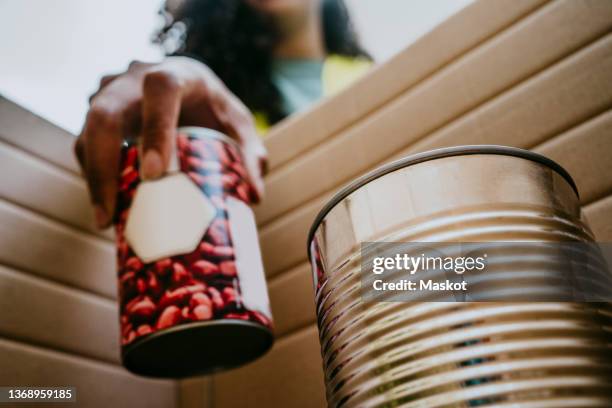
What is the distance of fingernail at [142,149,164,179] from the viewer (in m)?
0.73

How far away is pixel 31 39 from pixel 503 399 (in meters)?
1.14

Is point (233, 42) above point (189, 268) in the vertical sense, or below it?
above

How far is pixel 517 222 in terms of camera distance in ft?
1.46

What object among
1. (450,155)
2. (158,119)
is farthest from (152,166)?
(450,155)

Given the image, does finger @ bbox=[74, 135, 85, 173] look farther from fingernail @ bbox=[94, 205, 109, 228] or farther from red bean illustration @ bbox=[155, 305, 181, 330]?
red bean illustration @ bbox=[155, 305, 181, 330]

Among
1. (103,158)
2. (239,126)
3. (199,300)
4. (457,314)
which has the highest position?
(239,126)

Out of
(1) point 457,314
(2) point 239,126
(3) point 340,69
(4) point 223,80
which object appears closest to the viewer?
(1) point 457,314

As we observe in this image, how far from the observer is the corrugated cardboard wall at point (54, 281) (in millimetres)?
809

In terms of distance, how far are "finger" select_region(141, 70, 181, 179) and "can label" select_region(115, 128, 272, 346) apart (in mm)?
17

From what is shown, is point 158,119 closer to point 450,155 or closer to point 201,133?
point 201,133

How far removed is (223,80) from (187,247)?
1.05m

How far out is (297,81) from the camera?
5.44ft

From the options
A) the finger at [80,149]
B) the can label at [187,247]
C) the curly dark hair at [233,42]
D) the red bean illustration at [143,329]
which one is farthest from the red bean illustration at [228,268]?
the curly dark hair at [233,42]

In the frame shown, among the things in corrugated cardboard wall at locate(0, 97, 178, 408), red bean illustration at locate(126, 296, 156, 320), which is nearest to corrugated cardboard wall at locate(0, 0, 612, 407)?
corrugated cardboard wall at locate(0, 97, 178, 408)
